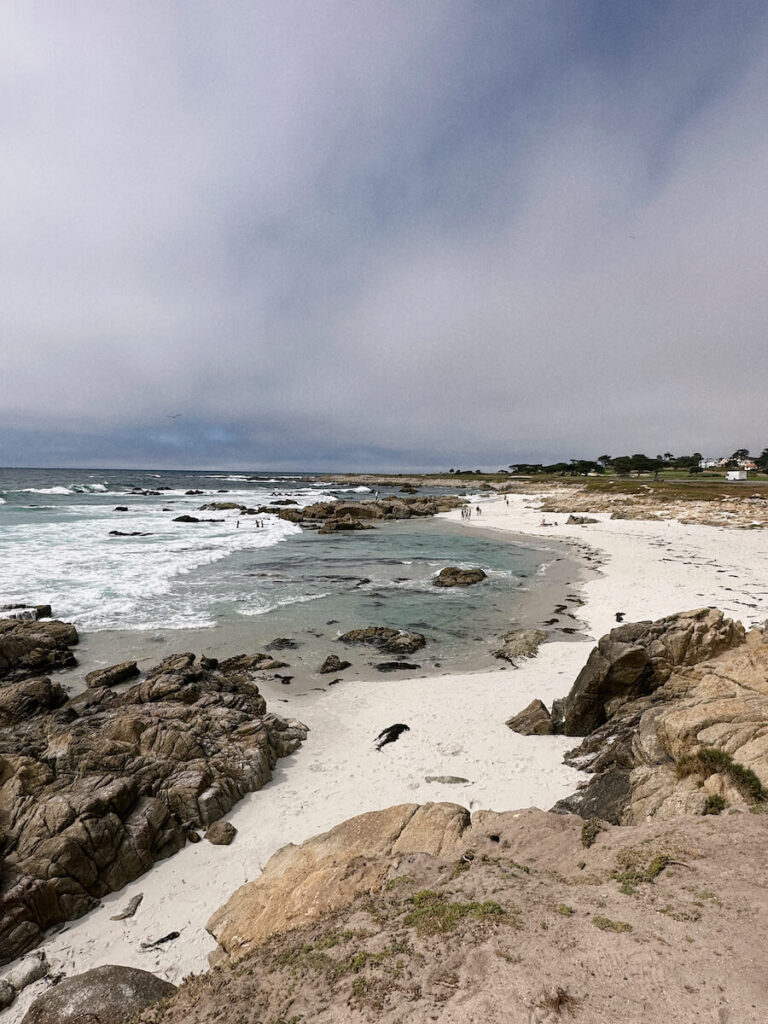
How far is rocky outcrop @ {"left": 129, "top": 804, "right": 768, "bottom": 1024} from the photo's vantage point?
324cm

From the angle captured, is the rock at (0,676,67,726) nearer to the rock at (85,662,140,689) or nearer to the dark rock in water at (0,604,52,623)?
the rock at (85,662,140,689)

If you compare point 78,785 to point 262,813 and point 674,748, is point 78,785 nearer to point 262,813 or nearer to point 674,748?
point 262,813

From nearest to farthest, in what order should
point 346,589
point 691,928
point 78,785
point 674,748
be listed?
point 691,928
point 674,748
point 78,785
point 346,589

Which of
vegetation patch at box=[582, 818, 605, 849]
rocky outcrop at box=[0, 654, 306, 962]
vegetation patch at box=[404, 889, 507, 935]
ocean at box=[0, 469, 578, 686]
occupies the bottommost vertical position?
ocean at box=[0, 469, 578, 686]

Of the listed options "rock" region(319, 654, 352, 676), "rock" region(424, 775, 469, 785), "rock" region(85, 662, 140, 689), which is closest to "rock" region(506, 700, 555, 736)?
"rock" region(424, 775, 469, 785)

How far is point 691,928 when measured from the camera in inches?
147

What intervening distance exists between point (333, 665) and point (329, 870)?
9.50 m

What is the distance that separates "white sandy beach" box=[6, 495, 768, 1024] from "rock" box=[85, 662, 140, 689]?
5.01 meters

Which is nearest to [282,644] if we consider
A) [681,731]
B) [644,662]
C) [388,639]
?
[388,639]

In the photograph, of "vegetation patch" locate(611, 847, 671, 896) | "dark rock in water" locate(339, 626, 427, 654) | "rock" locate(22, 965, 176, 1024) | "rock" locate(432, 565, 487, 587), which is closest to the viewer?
"vegetation patch" locate(611, 847, 671, 896)

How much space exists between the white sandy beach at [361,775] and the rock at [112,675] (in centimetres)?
501

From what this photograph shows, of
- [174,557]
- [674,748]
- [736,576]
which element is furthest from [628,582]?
[174,557]

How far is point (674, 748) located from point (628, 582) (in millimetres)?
18758

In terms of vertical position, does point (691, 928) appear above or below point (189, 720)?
above
